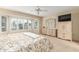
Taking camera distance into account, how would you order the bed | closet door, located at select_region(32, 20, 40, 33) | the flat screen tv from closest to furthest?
1. the bed
2. the flat screen tv
3. closet door, located at select_region(32, 20, 40, 33)

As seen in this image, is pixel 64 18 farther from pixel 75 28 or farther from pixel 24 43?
pixel 24 43

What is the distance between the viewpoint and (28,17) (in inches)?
70.4

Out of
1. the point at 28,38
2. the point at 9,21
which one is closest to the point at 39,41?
the point at 28,38

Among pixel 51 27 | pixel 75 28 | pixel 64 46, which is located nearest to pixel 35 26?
pixel 51 27

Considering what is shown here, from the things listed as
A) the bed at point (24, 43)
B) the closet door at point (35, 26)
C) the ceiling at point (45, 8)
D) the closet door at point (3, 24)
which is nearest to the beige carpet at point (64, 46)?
the bed at point (24, 43)

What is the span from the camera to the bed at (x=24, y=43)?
1.61m

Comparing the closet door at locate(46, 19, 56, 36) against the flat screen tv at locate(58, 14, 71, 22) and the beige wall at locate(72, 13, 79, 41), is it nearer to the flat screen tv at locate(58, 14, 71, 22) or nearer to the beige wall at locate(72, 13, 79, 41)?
the flat screen tv at locate(58, 14, 71, 22)

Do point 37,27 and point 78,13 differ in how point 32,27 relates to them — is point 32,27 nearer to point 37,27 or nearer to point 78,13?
point 37,27

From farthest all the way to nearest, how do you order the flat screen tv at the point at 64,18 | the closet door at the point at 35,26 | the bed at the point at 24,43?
the closet door at the point at 35,26 → the flat screen tv at the point at 64,18 → the bed at the point at 24,43

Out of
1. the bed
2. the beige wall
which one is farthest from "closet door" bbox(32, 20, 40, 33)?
the beige wall

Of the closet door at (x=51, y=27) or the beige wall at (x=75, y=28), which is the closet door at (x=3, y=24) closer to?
the closet door at (x=51, y=27)

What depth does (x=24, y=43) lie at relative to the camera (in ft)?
5.50

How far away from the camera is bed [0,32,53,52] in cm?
161
